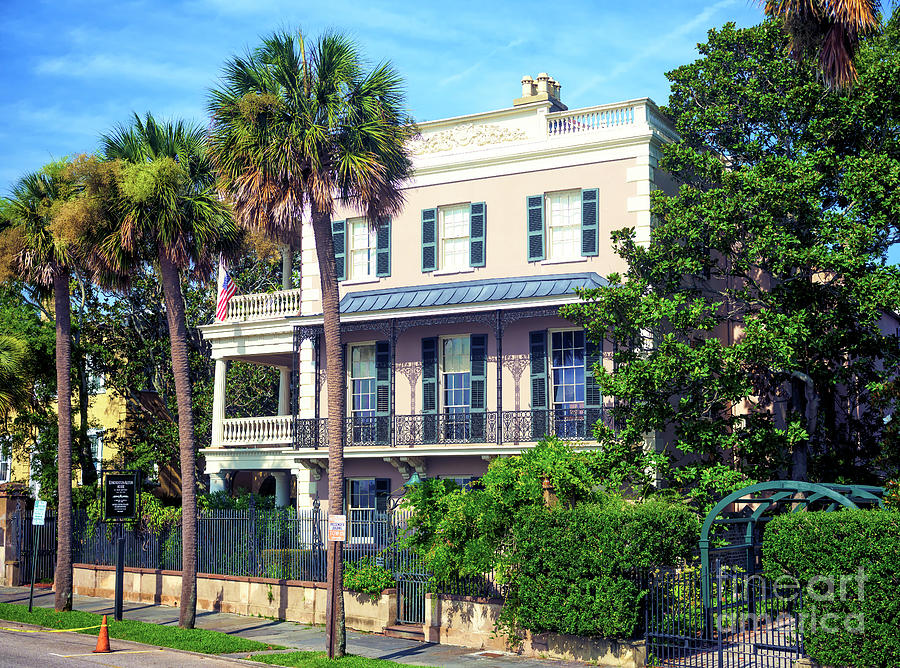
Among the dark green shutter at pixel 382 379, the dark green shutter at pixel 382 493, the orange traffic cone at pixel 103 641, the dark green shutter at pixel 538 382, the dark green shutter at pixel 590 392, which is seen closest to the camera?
the orange traffic cone at pixel 103 641

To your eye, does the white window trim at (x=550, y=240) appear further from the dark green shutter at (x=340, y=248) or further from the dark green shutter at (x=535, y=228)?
the dark green shutter at (x=340, y=248)

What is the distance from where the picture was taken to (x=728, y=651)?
55.1 feet

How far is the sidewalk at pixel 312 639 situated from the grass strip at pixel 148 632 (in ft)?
2.17

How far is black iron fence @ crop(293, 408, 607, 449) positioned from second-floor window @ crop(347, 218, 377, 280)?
14.1ft

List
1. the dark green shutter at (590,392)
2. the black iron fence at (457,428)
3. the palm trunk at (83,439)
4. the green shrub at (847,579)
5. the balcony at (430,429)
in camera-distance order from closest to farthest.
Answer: the green shrub at (847,579)
the dark green shutter at (590,392)
the black iron fence at (457,428)
the balcony at (430,429)
the palm trunk at (83,439)

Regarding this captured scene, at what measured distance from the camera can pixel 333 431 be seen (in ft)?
63.5

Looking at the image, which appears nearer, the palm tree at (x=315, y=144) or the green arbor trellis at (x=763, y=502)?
the green arbor trellis at (x=763, y=502)

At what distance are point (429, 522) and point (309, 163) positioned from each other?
772cm

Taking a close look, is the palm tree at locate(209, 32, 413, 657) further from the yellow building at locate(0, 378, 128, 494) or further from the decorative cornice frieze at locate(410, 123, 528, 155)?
the yellow building at locate(0, 378, 128, 494)

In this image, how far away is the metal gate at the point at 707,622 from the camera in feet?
53.7

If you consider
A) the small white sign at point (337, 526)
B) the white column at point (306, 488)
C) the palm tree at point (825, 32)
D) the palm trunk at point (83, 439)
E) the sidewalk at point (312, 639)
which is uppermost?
the palm tree at point (825, 32)

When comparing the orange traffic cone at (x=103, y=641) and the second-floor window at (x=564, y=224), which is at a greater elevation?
the second-floor window at (x=564, y=224)

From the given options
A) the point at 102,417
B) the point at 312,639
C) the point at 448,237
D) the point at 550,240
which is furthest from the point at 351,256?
the point at 102,417

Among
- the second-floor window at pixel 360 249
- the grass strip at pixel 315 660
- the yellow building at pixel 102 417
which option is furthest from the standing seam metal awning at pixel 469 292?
the yellow building at pixel 102 417
